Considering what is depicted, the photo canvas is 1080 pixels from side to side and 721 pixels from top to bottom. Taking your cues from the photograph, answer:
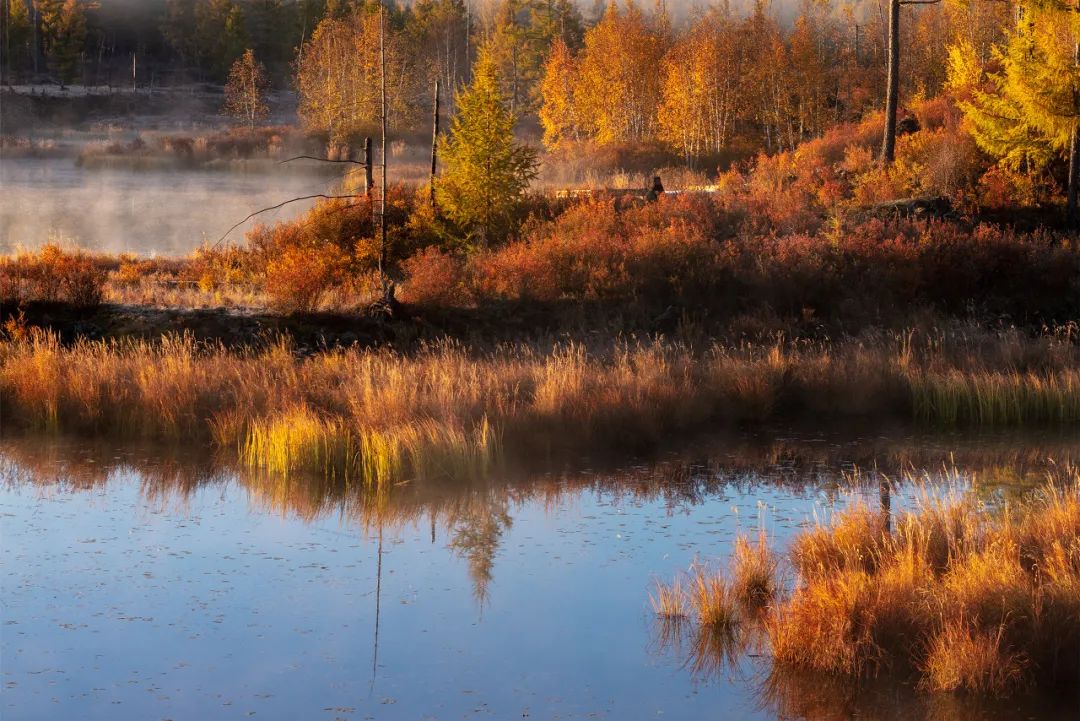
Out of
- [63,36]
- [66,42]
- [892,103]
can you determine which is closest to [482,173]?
[892,103]

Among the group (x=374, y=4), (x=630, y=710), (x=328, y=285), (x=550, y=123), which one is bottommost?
(x=630, y=710)

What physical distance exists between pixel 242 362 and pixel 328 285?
6.76 m

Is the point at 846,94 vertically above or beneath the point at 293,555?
above

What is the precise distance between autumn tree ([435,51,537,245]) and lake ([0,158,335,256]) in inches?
361

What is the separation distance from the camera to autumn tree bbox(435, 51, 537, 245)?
1017 inches

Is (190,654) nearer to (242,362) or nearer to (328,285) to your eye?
(242,362)

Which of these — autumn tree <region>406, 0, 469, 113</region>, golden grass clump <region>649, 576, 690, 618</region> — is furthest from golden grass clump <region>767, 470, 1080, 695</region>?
autumn tree <region>406, 0, 469, 113</region>

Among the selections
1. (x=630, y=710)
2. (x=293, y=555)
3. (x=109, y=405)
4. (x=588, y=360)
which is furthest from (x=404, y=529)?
(x=588, y=360)

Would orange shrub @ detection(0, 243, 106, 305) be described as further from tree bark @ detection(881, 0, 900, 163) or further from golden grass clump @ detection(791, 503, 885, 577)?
tree bark @ detection(881, 0, 900, 163)

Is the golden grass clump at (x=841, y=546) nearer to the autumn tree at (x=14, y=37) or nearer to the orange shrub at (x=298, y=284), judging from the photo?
the orange shrub at (x=298, y=284)

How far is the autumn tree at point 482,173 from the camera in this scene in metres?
25.8

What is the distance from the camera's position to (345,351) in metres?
17.6

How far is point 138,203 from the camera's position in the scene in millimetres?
40375

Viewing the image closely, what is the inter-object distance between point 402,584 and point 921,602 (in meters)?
3.56
